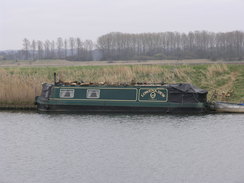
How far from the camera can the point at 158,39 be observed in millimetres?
92562

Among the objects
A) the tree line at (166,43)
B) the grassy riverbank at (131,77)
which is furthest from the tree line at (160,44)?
the grassy riverbank at (131,77)

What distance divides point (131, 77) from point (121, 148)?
18462mm

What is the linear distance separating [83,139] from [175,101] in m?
8.37

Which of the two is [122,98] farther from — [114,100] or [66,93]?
[66,93]

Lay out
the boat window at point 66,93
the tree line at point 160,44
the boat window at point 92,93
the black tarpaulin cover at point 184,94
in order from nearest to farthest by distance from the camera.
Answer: the black tarpaulin cover at point 184,94 < the boat window at point 92,93 < the boat window at point 66,93 < the tree line at point 160,44

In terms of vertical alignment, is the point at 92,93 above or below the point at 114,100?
above

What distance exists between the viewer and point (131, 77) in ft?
139

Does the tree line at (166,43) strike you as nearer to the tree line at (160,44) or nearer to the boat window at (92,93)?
the tree line at (160,44)

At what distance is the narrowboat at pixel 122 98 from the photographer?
1286 inches

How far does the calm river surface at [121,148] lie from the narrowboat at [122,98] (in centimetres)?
102

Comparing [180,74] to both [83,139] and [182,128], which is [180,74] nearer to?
[182,128]

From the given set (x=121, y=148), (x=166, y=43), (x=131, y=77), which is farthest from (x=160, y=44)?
(x=121, y=148)

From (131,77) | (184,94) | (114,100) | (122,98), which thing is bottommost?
(114,100)

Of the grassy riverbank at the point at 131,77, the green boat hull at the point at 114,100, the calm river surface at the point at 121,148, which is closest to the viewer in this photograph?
the calm river surface at the point at 121,148
